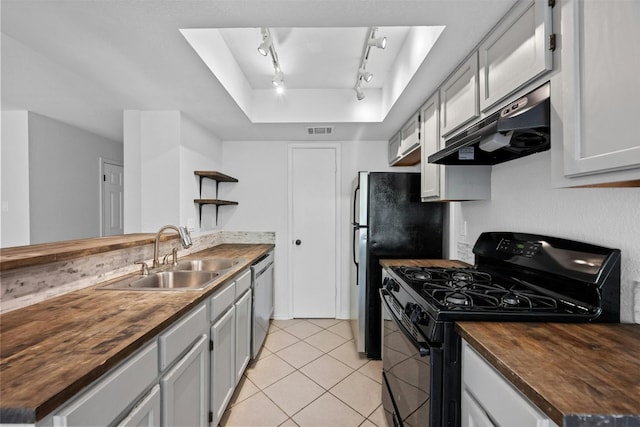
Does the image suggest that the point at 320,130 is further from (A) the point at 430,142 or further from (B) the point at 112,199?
(B) the point at 112,199

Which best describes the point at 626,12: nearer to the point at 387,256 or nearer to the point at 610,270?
the point at 610,270

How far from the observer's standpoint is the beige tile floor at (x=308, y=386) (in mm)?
1849

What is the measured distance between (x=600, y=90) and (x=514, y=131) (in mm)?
326

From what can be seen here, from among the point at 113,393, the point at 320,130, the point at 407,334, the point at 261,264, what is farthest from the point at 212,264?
the point at 320,130

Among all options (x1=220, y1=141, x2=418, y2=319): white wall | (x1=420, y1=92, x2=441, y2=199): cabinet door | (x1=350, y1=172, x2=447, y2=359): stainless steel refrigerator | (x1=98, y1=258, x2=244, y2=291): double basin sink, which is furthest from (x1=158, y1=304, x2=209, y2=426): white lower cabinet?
(x1=220, y1=141, x2=418, y2=319): white wall

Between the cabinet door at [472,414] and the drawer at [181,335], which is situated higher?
the drawer at [181,335]

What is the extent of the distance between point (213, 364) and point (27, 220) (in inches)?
111

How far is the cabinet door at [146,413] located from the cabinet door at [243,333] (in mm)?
954

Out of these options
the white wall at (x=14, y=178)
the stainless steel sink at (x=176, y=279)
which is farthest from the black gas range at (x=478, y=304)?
the white wall at (x=14, y=178)

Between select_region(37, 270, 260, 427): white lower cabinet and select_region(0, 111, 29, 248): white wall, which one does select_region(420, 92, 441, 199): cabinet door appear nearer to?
select_region(37, 270, 260, 427): white lower cabinet

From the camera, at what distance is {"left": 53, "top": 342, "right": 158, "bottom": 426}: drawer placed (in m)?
0.70

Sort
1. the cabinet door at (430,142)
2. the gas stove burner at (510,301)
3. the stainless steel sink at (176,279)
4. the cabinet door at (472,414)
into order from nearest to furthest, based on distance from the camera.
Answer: the cabinet door at (472,414) < the gas stove burner at (510,301) < the stainless steel sink at (176,279) < the cabinet door at (430,142)

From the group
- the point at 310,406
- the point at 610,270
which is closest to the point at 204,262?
the point at 310,406

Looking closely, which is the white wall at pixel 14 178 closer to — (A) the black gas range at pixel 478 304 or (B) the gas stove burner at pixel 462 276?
(A) the black gas range at pixel 478 304
